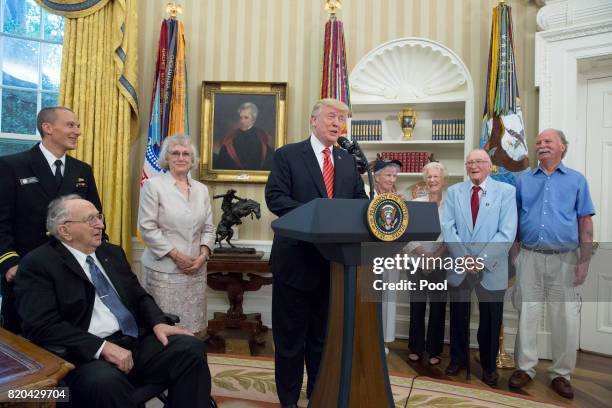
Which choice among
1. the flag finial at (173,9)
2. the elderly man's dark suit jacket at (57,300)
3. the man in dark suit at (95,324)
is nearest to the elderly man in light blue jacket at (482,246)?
the man in dark suit at (95,324)

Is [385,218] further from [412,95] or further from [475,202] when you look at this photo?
[412,95]

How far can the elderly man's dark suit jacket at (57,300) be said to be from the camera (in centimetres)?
167

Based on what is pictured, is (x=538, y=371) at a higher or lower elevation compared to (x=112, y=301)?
lower

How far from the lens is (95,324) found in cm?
183

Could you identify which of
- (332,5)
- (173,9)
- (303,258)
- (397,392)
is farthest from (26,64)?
(397,392)

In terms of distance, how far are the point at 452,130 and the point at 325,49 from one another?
4.53ft

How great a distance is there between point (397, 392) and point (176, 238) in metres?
1.64

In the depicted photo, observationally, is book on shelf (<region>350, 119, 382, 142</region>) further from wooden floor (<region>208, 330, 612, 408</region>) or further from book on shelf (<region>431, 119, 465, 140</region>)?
wooden floor (<region>208, 330, 612, 408</region>)

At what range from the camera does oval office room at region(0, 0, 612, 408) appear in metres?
1.72

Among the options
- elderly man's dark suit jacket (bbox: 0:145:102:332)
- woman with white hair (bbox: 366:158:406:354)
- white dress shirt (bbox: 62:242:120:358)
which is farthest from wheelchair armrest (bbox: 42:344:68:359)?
woman with white hair (bbox: 366:158:406:354)

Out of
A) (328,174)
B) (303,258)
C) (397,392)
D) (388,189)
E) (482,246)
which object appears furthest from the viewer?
(388,189)

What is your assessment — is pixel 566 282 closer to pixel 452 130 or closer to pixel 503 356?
pixel 503 356

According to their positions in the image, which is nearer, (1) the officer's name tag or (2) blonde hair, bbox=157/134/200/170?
(1) the officer's name tag

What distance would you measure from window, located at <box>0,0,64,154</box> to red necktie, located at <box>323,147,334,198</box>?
3289 mm
